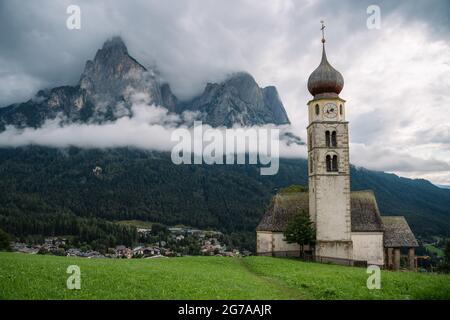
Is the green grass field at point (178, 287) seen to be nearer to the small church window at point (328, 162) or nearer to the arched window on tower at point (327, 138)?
the small church window at point (328, 162)

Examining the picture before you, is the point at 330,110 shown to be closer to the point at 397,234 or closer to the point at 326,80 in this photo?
the point at 326,80

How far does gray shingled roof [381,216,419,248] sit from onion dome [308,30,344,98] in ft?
56.7

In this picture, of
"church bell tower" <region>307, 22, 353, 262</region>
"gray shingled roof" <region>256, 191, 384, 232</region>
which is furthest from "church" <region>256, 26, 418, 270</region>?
"gray shingled roof" <region>256, 191, 384, 232</region>

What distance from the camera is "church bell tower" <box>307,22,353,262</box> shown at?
46.5 m

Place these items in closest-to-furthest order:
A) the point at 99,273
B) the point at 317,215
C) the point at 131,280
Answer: the point at 131,280
the point at 99,273
the point at 317,215

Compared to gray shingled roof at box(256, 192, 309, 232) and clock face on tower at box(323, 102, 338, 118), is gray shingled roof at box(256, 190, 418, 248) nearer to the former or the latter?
gray shingled roof at box(256, 192, 309, 232)

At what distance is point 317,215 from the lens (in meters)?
46.8

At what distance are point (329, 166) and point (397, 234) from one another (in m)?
11.8

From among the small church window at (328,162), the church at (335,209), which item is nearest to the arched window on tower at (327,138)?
the church at (335,209)

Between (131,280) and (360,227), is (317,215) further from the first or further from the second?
(131,280)

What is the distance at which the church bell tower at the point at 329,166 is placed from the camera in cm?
4653
